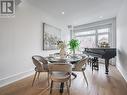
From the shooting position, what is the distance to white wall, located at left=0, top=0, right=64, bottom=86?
114 inches

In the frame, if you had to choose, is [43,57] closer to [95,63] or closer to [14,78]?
[14,78]

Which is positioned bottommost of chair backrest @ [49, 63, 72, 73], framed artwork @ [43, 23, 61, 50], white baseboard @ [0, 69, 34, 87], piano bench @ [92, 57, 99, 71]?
white baseboard @ [0, 69, 34, 87]

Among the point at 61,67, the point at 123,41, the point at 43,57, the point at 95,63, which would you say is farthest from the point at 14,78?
the point at 123,41

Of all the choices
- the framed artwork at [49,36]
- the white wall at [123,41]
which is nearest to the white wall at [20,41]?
the framed artwork at [49,36]

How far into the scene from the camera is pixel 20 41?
3451 mm

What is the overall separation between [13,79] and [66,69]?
1.94 meters

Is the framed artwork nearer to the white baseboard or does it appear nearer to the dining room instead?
the dining room

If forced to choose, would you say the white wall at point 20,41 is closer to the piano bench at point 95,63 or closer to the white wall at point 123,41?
the piano bench at point 95,63

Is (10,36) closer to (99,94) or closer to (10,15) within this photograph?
Result: (10,15)

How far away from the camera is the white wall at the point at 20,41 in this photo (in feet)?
9.52

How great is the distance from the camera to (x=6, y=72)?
2963 millimetres

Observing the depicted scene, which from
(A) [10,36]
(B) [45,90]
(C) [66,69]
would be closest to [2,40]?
(A) [10,36]

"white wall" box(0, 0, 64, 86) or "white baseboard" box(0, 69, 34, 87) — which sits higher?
"white wall" box(0, 0, 64, 86)

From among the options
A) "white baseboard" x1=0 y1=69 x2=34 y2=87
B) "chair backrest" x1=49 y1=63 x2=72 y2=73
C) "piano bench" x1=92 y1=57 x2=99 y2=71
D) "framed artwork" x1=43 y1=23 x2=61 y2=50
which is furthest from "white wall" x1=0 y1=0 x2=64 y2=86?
"piano bench" x1=92 y1=57 x2=99 y2=71
